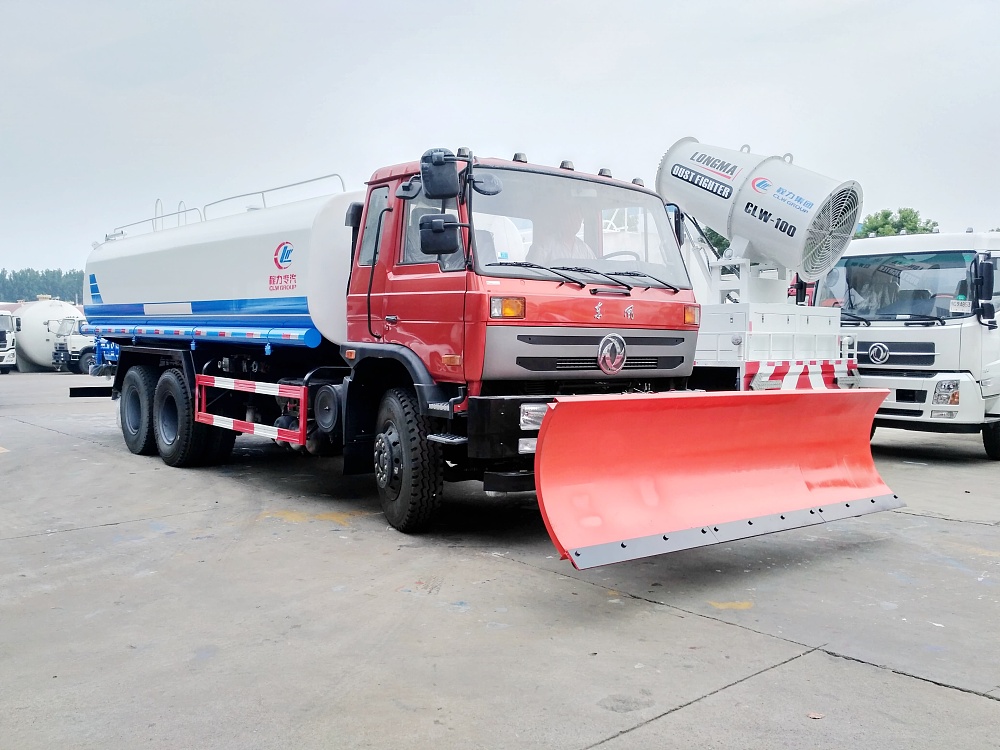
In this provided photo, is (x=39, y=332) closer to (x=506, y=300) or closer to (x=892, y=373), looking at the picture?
(x=892, y=373)

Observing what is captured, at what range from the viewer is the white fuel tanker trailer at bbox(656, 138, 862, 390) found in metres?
9.38

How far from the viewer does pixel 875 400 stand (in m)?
6.93

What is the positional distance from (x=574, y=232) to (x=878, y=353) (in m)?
5.69

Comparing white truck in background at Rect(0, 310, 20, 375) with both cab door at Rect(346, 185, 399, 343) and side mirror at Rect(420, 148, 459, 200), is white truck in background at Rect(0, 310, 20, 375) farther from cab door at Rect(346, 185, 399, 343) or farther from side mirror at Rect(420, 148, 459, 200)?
side mirror at Rect(420, 148, 459, 200)

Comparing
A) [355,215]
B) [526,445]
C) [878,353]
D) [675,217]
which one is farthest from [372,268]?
[878,353]

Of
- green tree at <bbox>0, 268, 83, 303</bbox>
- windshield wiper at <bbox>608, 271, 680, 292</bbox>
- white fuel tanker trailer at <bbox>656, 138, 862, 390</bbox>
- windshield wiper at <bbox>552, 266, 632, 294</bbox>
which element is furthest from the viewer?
green tree at <bbox>0, 268, 83, 303</bbox>

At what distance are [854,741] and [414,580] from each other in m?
2.77

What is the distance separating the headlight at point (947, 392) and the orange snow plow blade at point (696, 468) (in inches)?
148

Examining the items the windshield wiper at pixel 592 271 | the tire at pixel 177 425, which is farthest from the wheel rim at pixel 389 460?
the tire at pixel 177 425

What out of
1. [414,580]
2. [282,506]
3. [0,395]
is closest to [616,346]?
[414,580]

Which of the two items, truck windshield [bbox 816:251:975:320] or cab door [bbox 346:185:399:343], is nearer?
cab door [bbox 346:185:399:343]

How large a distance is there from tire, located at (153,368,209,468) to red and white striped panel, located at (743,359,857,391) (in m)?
5.68

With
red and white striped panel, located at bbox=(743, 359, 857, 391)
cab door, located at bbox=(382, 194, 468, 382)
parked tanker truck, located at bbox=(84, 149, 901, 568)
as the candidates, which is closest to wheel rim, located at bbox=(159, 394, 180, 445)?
parked tanker truck, located at bbox=(84, 149, 901, 568)

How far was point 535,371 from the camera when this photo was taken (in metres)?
6.04
